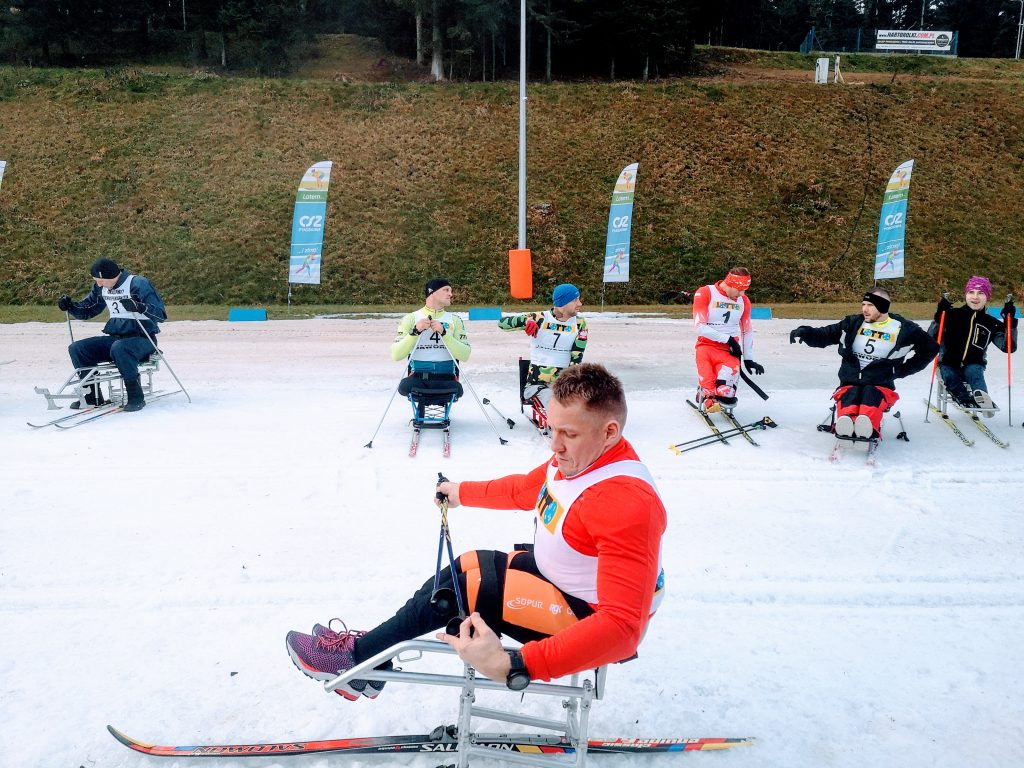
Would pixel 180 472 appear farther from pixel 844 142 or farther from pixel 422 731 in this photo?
pixel 844 142

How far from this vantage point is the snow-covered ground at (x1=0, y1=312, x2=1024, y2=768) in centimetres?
331

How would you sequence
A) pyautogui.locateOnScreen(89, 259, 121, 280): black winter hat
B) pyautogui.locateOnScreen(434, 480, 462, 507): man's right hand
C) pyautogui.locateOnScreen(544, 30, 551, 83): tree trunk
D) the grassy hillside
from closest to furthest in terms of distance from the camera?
1. pyautogui.locateOnScreen(434, 480, 462, 507): man's right hand
2. pyautogui.locateOnScreen(89, 259, 121, 280): black winter hat
3. the grassy hillside
4. pyautogui.locateOnScreen(544, 30, 551, 83): tree trunk

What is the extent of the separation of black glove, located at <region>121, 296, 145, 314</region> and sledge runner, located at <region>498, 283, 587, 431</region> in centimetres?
426

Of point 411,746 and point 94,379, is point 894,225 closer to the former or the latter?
point 94,379

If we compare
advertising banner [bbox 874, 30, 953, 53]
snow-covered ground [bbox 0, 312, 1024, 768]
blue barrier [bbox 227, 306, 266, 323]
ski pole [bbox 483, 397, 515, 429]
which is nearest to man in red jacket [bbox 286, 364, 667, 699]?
snow-covered ground [bbox 0, 312, 1024, 768]

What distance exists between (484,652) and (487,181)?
93.0ft

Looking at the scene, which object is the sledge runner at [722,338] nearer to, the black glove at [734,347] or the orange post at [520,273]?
the black glove at [734,347]

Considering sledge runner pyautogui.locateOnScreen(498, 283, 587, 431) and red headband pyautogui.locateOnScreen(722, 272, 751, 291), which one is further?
red headband pyautogui.locateOnScreen(722, 272, 751, 291)

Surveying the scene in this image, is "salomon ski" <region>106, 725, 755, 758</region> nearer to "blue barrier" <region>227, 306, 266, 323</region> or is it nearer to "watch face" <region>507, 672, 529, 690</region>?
"watch face" <region>507, 672, 529, 690</region>

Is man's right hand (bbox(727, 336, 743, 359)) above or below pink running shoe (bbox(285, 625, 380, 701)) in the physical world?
above

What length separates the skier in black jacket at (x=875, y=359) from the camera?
715cm

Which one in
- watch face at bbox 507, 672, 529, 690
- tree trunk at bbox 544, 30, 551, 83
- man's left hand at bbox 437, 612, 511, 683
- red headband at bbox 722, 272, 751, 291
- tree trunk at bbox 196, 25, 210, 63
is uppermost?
tree trunk at bbox 196, 25, 210, 63

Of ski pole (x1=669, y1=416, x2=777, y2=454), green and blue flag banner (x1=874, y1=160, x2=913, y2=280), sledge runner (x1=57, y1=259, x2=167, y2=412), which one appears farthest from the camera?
green and blue flag banner (x1=874, y1=160, x2=913, y2=280)

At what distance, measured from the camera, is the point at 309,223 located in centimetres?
1959
